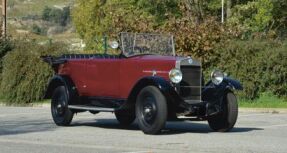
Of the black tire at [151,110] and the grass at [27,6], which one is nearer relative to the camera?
the black tire at [151,110]

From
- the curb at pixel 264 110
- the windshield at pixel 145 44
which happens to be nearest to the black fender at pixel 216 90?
the windshield at pixel 145 44

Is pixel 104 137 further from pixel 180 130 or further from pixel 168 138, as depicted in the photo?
pixel 180 130

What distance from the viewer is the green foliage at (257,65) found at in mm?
25797

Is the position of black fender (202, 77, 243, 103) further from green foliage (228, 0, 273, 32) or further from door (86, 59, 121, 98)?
green foliage (228, 0, 273, 32)

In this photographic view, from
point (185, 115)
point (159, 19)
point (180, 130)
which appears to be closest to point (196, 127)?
point (180, 130)

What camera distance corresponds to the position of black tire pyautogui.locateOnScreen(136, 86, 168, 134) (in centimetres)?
1423

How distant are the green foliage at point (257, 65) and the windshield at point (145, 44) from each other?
33.3 ft

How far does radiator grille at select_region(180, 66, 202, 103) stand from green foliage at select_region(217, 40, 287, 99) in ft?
37.0

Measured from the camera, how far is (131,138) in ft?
45.6

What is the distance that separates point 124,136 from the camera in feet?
46.9

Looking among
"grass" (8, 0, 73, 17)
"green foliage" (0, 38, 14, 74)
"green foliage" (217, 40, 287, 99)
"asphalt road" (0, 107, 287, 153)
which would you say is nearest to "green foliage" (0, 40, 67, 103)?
"green foliage" (0, 38, 14, 74)

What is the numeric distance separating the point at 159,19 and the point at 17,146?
1358 inches

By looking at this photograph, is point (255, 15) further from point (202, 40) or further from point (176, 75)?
point (176, 75)

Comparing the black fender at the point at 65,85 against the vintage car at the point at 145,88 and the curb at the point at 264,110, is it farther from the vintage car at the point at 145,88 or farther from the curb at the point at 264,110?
the curb at the point at 264,110
